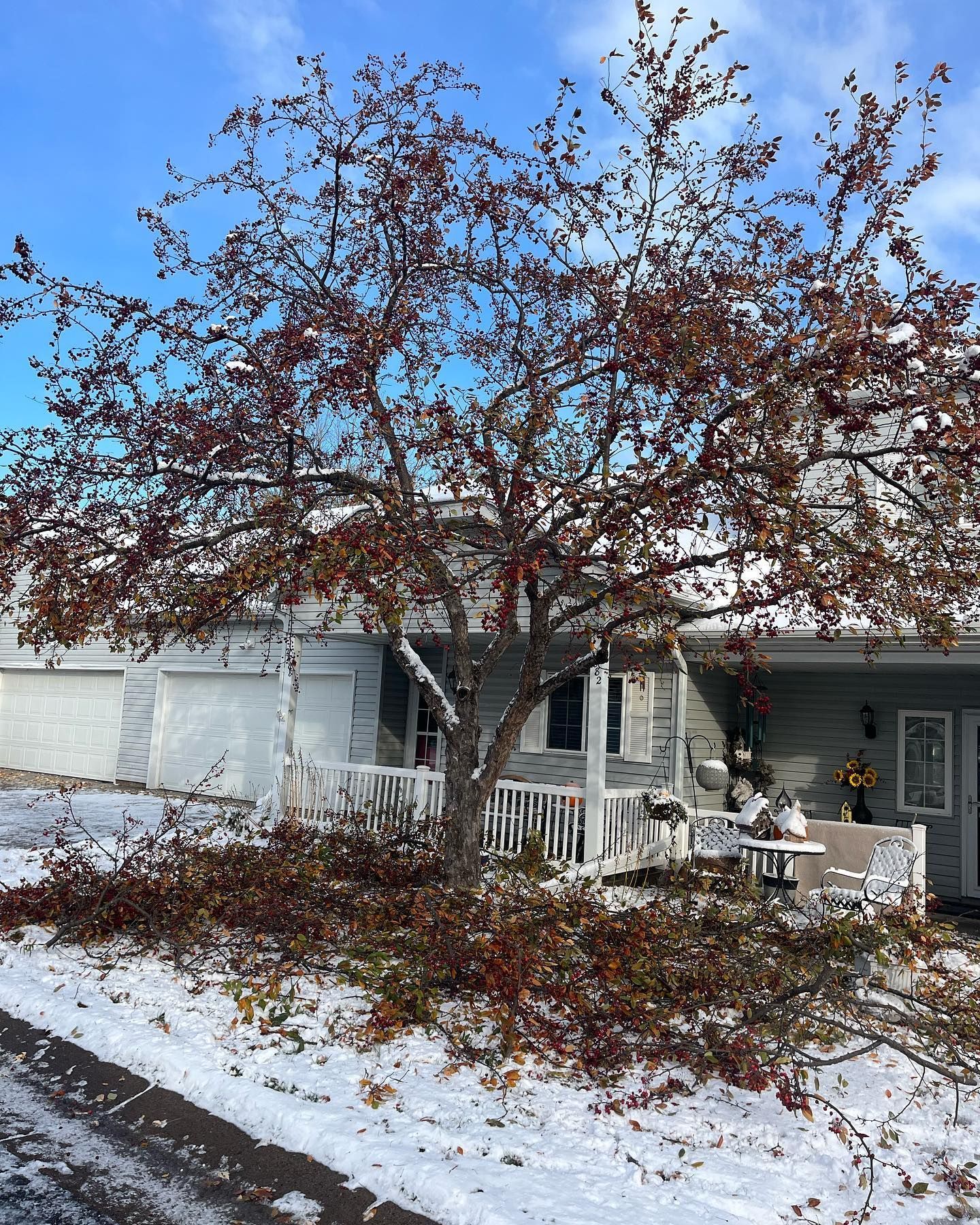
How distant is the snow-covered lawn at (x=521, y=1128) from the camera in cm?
321

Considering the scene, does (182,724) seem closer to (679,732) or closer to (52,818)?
(52,818)

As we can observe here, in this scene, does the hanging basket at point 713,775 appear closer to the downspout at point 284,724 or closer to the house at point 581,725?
the house at point 581,725

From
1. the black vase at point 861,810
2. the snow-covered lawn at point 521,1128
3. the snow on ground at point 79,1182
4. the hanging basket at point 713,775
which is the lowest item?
the snow on ground at point 79,1182

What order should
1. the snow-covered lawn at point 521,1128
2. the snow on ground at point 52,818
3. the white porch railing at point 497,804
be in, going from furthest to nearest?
the white porch railing at point 497,804, the snow on ground at point 52,818, the snow-covered lawn at point 521,1128

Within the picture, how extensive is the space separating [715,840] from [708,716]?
1.72 metres

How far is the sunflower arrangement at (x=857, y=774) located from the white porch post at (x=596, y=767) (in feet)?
10.5

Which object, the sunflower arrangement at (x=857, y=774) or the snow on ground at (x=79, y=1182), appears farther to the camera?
the sunflower arrangement at (x=857, y=774)

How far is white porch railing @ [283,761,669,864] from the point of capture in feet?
31.8

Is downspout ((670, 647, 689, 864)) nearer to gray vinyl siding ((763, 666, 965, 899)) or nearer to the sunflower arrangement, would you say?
gray vinyl siding ((763, 666, 965, 899))

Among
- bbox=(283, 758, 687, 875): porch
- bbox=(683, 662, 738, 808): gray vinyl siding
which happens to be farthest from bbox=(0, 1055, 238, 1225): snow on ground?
bbox=(683, 662, 738, 808): gray vinyl siding

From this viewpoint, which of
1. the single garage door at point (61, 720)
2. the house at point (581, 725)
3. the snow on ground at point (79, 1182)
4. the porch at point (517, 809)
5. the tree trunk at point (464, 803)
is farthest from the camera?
the single garage door at point (61, 720)

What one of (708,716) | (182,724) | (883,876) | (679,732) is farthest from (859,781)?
(182,724)

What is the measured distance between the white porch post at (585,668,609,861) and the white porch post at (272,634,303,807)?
399 cm

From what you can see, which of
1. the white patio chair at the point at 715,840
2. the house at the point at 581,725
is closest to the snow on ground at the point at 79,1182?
the house at the point at 581,725
